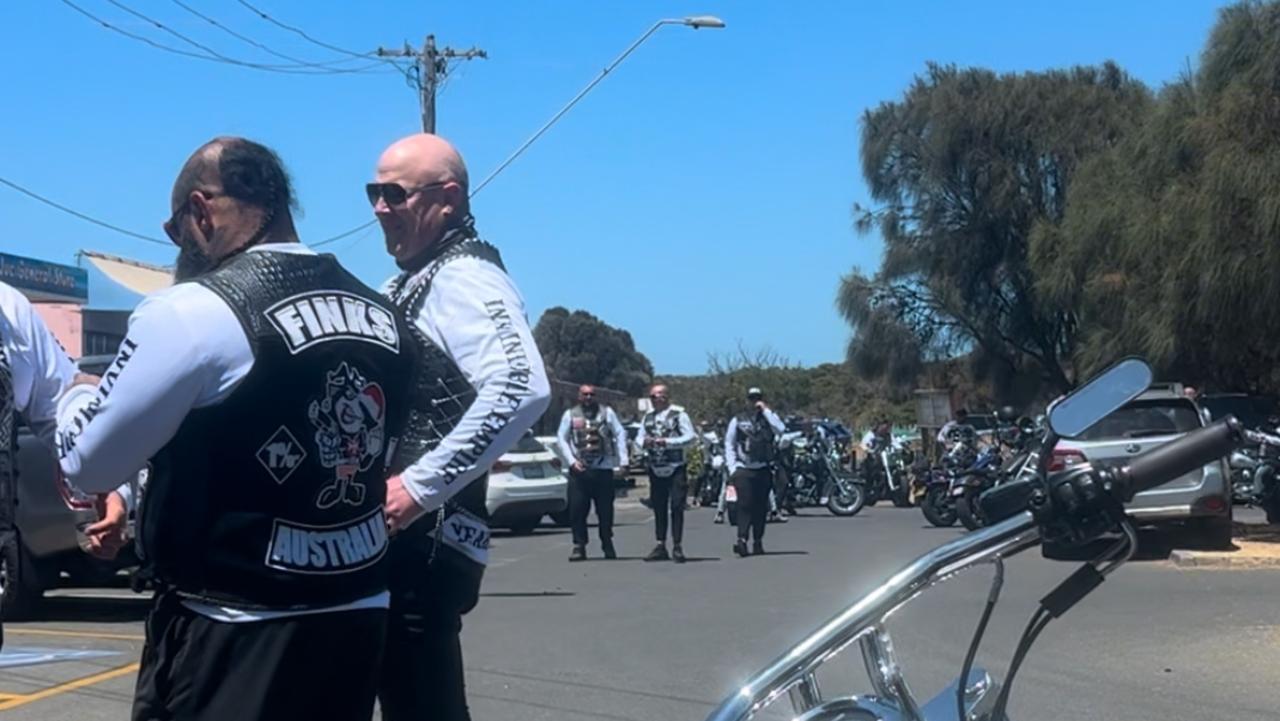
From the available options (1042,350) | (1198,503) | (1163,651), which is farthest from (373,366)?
(1042,350)

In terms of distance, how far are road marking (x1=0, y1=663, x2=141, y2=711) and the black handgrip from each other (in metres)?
5.92

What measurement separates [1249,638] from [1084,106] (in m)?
30.3

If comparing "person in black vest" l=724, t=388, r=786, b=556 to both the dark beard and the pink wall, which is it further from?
the pink wall

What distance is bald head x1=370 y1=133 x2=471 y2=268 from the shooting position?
4.00 metres

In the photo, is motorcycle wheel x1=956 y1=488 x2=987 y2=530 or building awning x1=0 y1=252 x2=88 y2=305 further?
building awning x1=0 y1=252 x2=88 y2=305

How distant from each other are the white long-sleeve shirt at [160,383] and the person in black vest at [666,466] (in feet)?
40.7

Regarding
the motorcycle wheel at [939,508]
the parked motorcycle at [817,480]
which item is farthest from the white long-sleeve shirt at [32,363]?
the parked motorcycle at [817,480]

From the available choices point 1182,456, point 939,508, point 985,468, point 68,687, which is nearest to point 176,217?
point 1182,456

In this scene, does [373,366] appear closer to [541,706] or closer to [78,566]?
[541,706]

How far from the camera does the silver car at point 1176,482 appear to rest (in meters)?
14.5

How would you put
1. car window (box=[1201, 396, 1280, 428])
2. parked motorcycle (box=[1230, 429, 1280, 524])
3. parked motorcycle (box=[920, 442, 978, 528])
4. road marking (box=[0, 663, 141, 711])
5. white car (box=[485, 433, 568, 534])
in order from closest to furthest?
road marking (box=[0, 663, 141, 711]), parked motorcycle (box=[1230, 429, 1280, 524]), white car (box=[485, 433, 568, 534]), parked motorcycle (box=[920, 442, 978, 528]), car window (box=[1201, 396, 1280, 428])

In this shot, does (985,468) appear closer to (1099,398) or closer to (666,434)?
(666,434)

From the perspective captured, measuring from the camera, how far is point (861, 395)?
5738cm

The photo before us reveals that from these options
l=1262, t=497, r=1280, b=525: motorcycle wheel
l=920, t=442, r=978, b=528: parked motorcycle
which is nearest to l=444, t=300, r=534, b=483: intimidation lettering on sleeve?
l=1262, t=497, r=1280, b=525: motorcycle wheel
